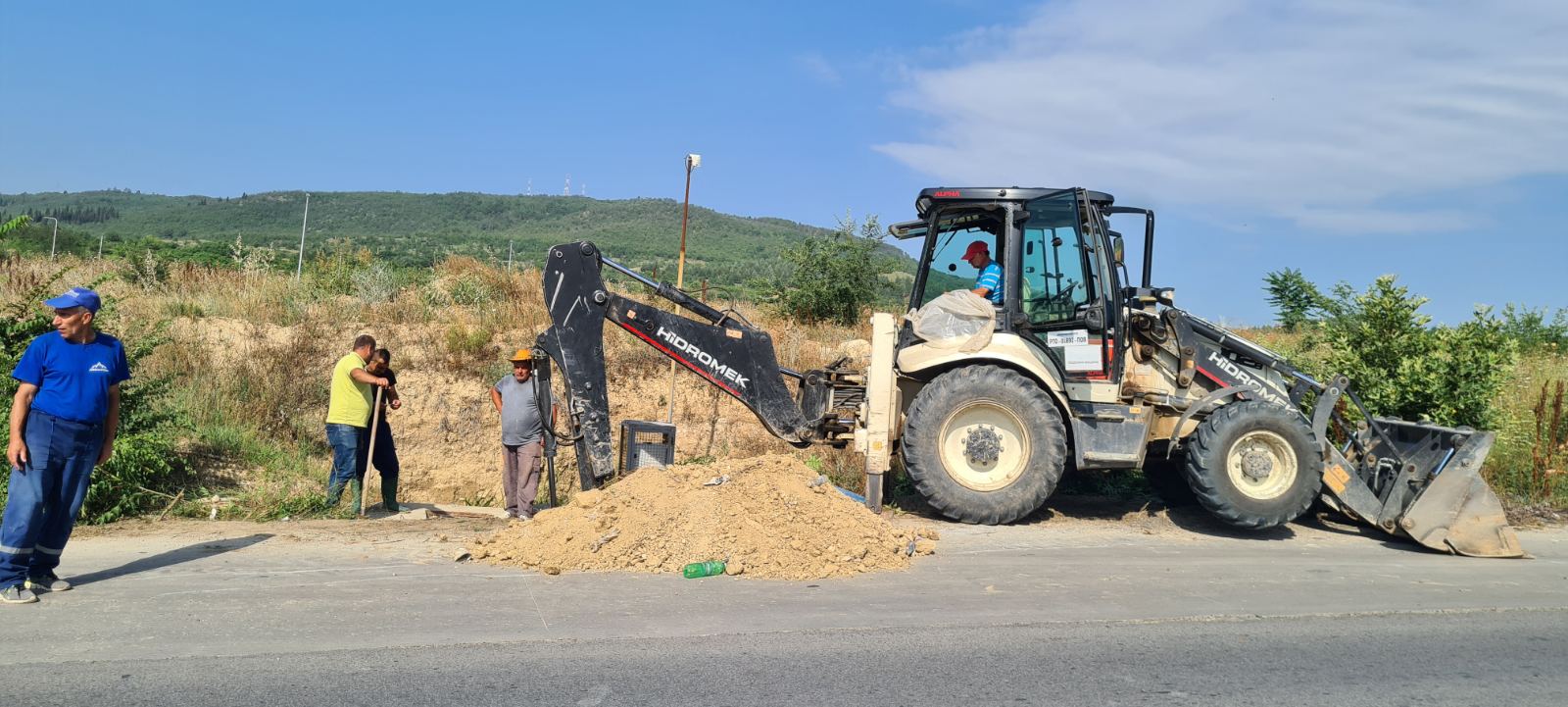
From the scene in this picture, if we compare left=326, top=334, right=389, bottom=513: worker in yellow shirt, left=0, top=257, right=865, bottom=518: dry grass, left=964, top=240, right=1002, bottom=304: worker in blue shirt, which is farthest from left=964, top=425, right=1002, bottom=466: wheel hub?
left=326, top=334, right=389, bottom=513: worker in yellow shirt

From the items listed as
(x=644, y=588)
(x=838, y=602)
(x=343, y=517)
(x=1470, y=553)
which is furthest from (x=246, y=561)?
(x=1470, y=553)

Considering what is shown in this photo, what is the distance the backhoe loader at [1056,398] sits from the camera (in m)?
8.62

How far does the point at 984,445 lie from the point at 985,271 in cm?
165

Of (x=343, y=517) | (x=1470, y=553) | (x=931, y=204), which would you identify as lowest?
(x=343, y=517)

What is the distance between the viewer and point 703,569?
275 inches

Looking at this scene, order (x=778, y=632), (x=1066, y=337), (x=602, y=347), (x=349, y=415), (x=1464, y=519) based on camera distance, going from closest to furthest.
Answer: (x=778, y=632) < (x=1464, y=519) < (x=602, y=347) < (x=1066, y=337) < (x=349, y=415)

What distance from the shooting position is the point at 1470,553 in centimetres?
839

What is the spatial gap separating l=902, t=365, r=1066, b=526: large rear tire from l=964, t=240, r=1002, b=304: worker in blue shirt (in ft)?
2.38

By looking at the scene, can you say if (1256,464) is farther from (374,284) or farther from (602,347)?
(374,284)

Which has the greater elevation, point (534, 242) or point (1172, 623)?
point (534, 242)

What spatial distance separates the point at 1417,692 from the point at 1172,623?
133 centimetres

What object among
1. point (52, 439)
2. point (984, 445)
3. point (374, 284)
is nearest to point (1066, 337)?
point (984, 445)

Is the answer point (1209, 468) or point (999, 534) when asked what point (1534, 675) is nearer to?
point (1209, 468)

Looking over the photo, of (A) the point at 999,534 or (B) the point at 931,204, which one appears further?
(B) the point at 931,204
